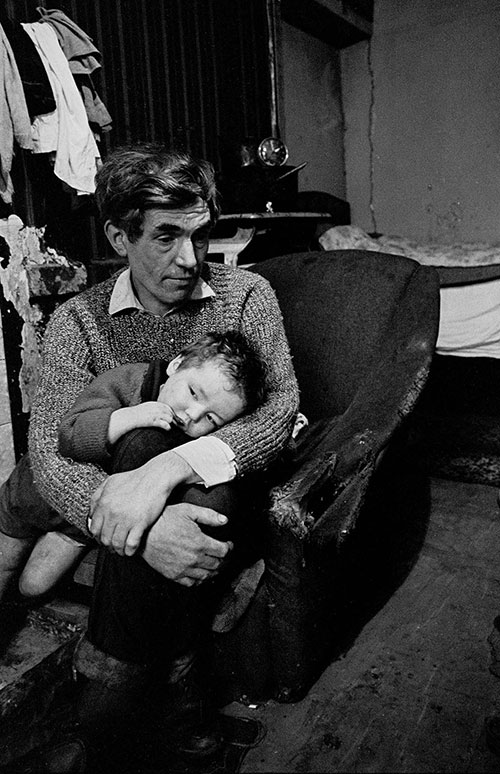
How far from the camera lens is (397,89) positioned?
4.78 metres

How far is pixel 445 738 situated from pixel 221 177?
270 centimetres

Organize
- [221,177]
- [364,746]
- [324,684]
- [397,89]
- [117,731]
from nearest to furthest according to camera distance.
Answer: [117,731] < [364,746] < [324,684] < [221,177] < [397,89]

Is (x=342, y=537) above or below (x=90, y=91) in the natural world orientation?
below

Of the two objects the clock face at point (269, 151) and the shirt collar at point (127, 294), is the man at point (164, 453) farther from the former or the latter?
the clock face at point (269, 151)

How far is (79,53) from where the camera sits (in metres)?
2.29

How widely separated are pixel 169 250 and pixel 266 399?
1.52 feet

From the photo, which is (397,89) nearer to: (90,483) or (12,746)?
(90,483)

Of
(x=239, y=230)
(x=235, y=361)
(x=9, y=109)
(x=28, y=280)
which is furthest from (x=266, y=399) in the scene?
(x=239, y=230)

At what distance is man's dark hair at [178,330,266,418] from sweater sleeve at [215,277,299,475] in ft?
0.18

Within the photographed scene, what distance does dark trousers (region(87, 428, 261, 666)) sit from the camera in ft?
4.20

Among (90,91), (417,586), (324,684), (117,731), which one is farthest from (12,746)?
(90,91)

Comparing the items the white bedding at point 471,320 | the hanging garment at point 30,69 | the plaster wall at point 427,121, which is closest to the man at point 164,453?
the hanging garment at point 30,69

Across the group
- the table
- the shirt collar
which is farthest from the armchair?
the table

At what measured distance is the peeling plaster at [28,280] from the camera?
228 centimetres
